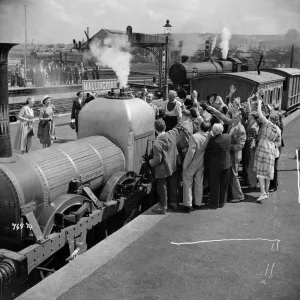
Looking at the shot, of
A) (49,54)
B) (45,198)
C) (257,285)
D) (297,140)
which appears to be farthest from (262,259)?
(49,54)

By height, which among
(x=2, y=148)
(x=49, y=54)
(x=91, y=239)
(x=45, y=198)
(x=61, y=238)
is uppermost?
(x=49, y=54)

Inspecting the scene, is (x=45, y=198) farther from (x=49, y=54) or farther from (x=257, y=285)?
(x=49, y=54)

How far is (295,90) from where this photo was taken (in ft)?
74.5

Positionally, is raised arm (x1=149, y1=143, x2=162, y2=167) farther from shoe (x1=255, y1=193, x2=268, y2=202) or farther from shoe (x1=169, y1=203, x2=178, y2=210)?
shoe (x1=255, y1=193, x2=268, y2=202)

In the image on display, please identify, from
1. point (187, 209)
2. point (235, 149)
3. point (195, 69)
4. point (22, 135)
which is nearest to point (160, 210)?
point (187, 209)

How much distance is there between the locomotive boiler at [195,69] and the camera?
23891 millimetres

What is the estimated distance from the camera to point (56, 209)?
4.65 metres

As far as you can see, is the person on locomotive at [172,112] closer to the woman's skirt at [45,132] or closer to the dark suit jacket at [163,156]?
the dark suit jacket at [163,156]

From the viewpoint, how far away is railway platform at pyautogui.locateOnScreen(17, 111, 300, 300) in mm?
4027

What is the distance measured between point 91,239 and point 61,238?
1.05 metres

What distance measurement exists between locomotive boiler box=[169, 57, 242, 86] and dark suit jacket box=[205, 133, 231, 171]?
681 inches

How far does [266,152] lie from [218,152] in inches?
41.2

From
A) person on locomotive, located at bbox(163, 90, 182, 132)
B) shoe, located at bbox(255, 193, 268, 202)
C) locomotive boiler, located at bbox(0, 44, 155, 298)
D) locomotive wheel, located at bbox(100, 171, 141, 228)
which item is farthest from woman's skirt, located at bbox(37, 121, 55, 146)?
shoe, located at bbox(255, 193, 268, 202)

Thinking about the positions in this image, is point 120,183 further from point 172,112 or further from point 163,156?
point 172,112
